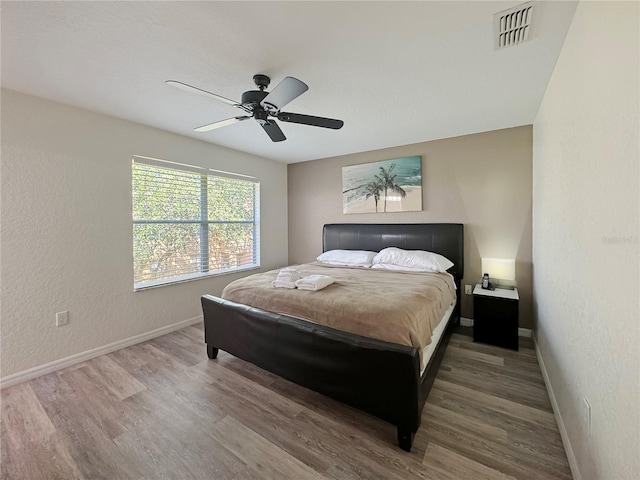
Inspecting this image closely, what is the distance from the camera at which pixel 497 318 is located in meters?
2.76

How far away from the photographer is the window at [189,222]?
304 centimetres

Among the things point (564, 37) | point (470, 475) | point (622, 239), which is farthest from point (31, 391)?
point (564, 37)

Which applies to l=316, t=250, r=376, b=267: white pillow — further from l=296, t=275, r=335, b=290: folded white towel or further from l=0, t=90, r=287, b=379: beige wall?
l=0, t=90, r=287, b=379: beige wall

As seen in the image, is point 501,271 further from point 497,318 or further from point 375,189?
point 375,189

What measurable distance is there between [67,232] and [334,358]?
2713 mm

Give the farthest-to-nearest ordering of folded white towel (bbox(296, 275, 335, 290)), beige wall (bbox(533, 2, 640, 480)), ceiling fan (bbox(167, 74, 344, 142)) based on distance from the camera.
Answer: folded white towel (bbox(296, 275, 335, 290))
ceiling fan (bbox(167, 74, 344, 142))
beige wall (bbox(533, 2, 640, 480))

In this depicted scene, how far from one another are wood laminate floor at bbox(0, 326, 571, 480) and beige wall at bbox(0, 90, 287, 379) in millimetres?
430

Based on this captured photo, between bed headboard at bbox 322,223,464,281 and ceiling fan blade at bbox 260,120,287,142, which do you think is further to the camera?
bed headboard at bbox 322,223,464,281

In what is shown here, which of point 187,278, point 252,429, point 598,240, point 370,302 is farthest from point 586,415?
point 187,278

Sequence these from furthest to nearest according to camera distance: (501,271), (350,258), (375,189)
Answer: (375,189), (350,258), (501,271)

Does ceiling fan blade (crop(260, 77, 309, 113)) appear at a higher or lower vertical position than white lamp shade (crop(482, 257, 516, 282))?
higher

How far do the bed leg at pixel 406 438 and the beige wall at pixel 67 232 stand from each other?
9.48 feet

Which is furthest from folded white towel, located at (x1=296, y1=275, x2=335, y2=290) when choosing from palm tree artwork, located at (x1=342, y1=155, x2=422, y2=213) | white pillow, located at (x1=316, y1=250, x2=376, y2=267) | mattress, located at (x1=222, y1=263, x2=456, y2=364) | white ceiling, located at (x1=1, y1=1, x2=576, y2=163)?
palm tree artwork, located at (x1=342, y1=155, x2=422, y2=213)

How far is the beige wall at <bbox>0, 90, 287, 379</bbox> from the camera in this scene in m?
2.20
